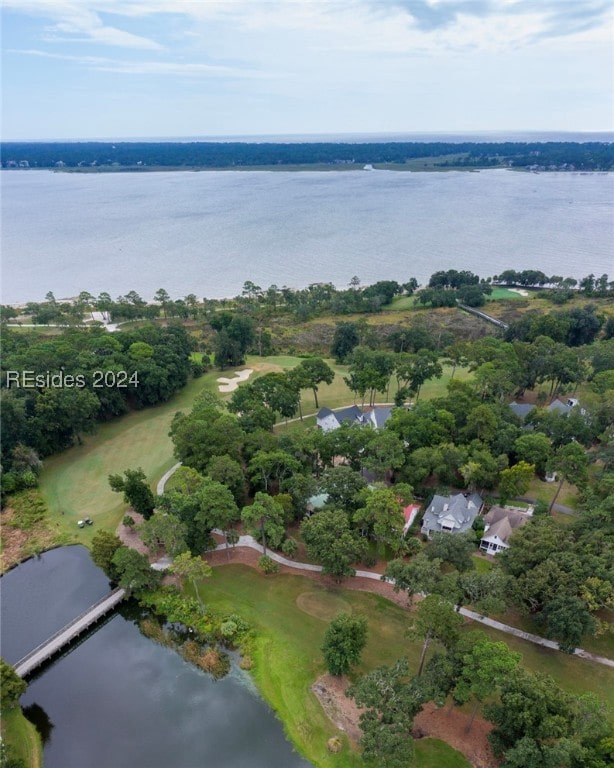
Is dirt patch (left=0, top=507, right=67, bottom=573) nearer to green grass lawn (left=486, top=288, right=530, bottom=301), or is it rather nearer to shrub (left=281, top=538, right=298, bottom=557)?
shrub (left=281, top=538, right=298, bottom=557)

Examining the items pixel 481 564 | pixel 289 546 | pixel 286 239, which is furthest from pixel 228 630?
pixel 286 239

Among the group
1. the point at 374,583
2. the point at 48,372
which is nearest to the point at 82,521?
the point at 48,372

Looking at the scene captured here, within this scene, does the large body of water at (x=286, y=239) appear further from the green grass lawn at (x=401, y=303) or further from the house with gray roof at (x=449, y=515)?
the house with gray roof at (x=449, y=515)

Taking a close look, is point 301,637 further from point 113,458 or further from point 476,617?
point 113,458

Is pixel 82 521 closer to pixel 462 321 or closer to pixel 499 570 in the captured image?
pixel 499 570

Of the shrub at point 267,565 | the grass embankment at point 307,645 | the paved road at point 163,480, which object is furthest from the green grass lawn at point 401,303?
the grass embankment at point 307,645

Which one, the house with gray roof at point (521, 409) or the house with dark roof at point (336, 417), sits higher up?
the house with gray roof at point (521, 409)
